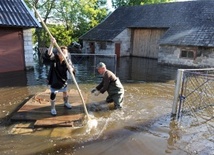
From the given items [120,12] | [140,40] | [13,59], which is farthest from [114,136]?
[120,12]

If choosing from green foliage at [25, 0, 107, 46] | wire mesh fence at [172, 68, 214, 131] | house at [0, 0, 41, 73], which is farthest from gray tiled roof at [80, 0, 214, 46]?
house at [0, 0, 41, 73]

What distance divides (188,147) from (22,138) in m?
3.51

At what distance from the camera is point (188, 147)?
4.39 metres

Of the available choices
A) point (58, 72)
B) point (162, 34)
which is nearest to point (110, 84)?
point (58, 72)

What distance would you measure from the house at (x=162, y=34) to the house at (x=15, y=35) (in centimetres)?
977

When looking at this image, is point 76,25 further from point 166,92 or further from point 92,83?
point 166,92

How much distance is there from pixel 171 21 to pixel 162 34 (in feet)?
4.44

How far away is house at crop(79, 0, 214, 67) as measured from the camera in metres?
15.5

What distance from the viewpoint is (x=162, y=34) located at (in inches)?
775

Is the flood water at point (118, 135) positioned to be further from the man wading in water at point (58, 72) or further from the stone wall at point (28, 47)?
the stone wall at point (28, 47)

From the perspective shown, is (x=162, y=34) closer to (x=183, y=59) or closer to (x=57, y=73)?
(x=183, y=59)

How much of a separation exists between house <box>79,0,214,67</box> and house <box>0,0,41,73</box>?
977cm

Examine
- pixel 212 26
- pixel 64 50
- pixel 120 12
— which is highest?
pixel 120 12

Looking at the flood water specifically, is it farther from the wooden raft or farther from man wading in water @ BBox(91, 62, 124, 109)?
man wading in water @ BBox(91, 62, 124, 109)
